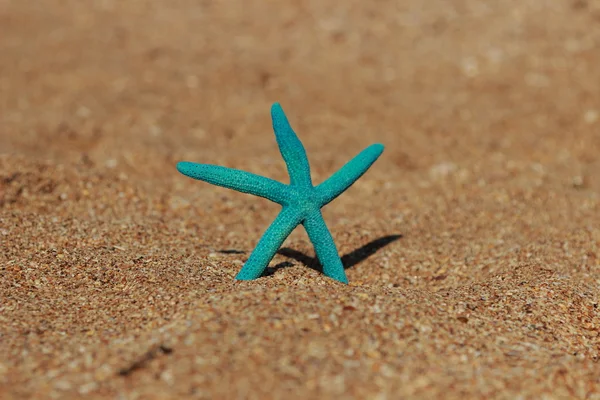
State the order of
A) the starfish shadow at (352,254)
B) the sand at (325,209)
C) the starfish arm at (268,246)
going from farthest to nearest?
the starfish shadow at (352,254) < the starfish arm at (268,246) < the sand at (325,209)

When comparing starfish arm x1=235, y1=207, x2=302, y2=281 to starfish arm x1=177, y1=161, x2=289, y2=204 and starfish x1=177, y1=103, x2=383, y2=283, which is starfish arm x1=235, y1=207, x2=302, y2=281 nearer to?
starfish x1=177, y1=103, x2=383, y2=283

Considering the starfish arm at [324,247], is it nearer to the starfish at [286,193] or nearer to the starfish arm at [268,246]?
the starfish at [286,193]

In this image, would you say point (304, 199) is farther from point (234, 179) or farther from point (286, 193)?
point (234, 179)

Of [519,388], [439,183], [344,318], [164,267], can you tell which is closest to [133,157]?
[164,267]

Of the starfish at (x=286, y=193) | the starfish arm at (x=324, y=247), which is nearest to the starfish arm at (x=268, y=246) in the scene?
the starfish at (x=286, y=193)

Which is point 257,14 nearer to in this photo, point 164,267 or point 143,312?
point 164,267

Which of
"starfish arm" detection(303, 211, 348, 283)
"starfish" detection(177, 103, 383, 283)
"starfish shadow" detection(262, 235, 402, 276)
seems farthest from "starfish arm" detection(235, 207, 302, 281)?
"starfish shadow" detection(262, 235, 402, 276)
